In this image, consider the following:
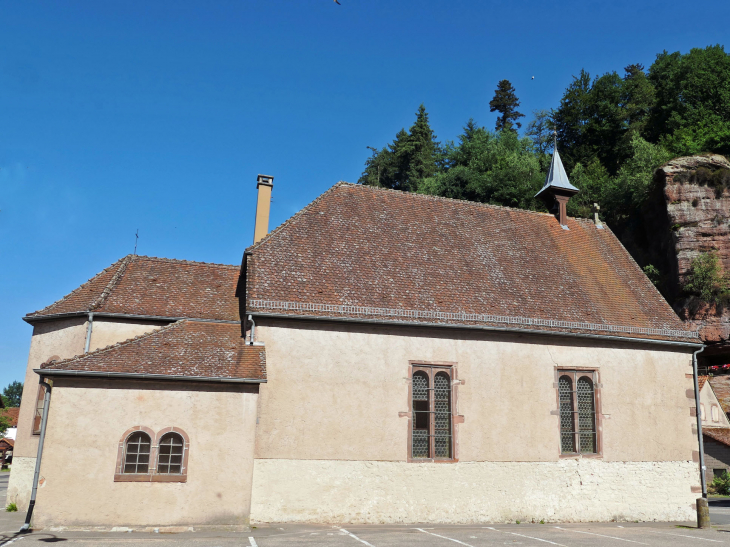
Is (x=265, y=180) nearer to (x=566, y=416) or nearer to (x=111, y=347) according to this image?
(x=111, y=347)

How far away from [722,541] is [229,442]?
12193 millimetres

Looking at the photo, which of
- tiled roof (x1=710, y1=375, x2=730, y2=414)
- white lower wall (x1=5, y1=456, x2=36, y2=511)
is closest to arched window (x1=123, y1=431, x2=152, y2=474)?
white lower wall (x1=5, y1=456, x2=36, y2=511)

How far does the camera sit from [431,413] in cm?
1614

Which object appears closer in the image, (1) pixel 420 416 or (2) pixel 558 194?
(1) pixel 420 416

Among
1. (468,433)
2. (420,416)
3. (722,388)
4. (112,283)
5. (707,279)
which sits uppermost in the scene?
(707,279)

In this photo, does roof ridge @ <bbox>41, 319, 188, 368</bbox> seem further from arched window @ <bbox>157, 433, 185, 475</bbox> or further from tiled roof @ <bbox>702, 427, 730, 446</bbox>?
tiled roof @ <bbox>702, 427, 730, 446</bbox>

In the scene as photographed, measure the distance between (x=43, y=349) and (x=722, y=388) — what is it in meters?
33.2

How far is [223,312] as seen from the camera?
17.9 m

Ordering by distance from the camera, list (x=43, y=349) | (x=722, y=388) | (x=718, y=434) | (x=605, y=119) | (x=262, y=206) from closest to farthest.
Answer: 1. (x=43, y=349)
2. (x=262, y=206)
3. (x=718, y=434)
4. (x=722, y=388)
5. (x=605, y=119)

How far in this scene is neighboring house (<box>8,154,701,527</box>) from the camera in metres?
13.5

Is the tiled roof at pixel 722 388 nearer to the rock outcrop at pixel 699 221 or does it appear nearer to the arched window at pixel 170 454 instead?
the rock outcrop at pixel 699 221

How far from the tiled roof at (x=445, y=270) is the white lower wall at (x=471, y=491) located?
3.97 metres

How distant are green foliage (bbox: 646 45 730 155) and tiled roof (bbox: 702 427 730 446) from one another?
18.1 meters

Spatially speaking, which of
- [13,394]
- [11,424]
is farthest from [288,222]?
[13,394]
